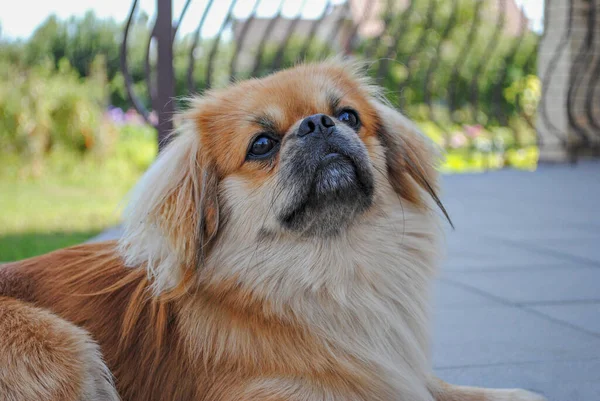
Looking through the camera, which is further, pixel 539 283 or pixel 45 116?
pixel 45 116

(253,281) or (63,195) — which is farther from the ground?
(253,281)

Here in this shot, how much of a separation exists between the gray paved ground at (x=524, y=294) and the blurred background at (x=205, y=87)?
1053mm

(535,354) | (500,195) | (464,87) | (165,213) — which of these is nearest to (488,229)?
(500,195)

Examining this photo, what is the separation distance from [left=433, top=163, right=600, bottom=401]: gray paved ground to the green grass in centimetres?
162

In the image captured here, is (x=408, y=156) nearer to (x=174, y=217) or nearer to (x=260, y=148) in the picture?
(x=260, y=148)

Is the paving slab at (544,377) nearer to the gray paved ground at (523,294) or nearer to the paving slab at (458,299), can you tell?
the gray paved ground at (523,294)

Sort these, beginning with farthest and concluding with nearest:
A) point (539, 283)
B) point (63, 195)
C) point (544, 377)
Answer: point (63, 195) → point (539, 283) → point (544, 377)

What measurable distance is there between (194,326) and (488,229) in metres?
2.99

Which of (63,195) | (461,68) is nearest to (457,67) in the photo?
(461,68)

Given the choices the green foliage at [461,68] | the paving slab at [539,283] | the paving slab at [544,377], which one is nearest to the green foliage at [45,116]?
the green foliage at [461,68]

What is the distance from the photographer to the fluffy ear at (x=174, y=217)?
2.09 meters

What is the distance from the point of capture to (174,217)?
2.17 m

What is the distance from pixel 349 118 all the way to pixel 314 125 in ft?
0.79

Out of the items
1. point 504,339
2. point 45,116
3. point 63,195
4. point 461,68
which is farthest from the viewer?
point 461,68
